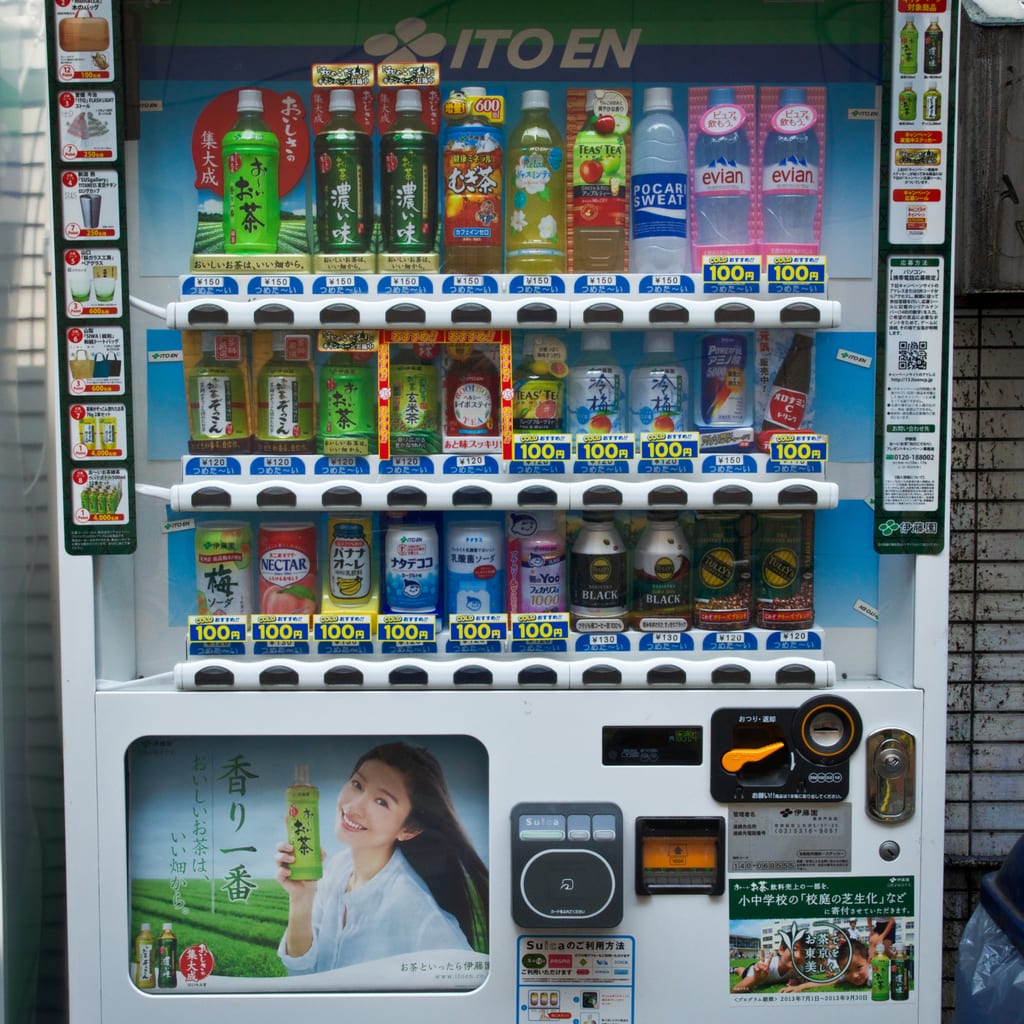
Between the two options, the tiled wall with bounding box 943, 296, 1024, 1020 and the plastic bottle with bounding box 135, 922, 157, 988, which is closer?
the plastic bottle with bounding box 135, 922, 157, 988

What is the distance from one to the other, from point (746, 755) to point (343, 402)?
1.21 m

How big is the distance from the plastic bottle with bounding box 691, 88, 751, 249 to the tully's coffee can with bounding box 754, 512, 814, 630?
0.67 metres

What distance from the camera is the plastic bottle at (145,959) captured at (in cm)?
233

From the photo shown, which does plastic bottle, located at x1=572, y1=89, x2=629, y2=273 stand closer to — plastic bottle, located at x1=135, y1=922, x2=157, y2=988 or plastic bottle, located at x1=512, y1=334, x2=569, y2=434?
plastic bottle, located at x1=512, y1=334, x2=569, y2=434

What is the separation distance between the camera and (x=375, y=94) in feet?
8.23

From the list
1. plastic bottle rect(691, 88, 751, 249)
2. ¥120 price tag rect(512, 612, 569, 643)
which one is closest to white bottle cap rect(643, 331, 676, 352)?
plastic bottle rect(691, 88, 751, 249)

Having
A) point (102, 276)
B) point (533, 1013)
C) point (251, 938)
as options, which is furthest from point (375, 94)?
point (533, 1013)

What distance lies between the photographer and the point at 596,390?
96.7 inches

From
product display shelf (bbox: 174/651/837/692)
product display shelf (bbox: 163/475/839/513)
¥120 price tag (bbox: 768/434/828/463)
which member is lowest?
product display shelf (bbox: 174/651/837/692)

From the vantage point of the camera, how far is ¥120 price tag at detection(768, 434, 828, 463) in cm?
235

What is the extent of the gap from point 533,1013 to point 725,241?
6.01ft

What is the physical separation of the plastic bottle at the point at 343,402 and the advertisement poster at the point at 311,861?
27.2 inches

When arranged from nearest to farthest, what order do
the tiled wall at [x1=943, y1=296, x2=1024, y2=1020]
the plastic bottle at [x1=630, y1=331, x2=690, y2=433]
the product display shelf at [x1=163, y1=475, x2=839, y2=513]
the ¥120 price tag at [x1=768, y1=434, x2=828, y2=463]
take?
the product display shelf at [x1=163, y1=475, x2=839, y2=513], the ¥120 price tag at [x1=768, y1=434, x2=828, y2=463], the plastic bottle at [x1=630, y1=331, x2=690, y2=433], the tiled wall at [x1=943, y1=296, x2=1024, y2=1020]

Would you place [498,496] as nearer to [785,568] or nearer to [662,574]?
[662,574]
